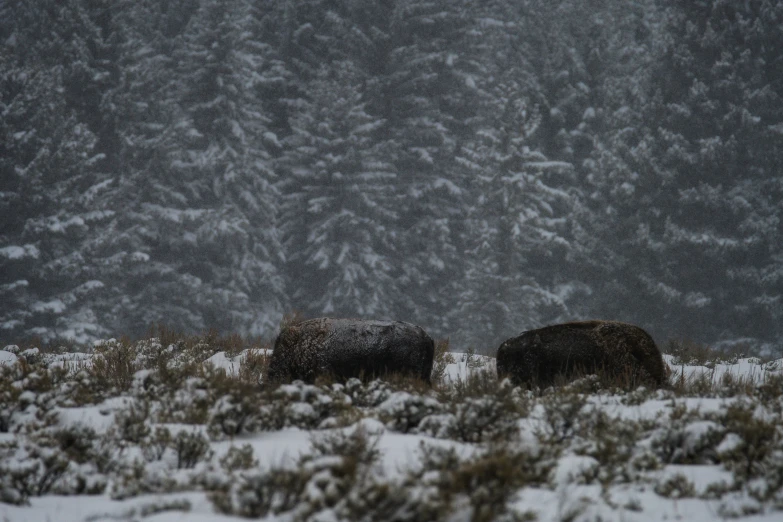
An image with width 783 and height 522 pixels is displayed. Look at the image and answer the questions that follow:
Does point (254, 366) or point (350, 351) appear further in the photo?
point (254, 366)

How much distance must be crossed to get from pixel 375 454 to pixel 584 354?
13.0ft

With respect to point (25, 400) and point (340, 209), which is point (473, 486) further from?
point (340, 209)

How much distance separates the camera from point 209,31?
28703 millimetres

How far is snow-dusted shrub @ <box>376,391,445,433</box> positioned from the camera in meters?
5.37

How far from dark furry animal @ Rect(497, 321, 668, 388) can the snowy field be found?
844mm

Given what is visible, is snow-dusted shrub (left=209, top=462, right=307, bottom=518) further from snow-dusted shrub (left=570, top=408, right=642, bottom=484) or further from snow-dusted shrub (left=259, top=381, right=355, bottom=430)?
snow-dusted shrub (left=570, top=408, right=642, bottom=484)

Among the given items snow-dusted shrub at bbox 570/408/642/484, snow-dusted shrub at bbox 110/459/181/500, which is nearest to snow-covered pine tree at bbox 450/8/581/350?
snow-dusted shrub at bbox 570/408/642/484

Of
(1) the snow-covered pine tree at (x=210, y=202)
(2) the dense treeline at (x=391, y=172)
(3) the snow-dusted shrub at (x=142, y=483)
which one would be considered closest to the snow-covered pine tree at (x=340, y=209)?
(2) the dense treeline at (x=391, y=172)

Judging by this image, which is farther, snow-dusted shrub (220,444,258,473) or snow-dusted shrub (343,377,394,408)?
snow-dusted shrub (343,377,394,408)

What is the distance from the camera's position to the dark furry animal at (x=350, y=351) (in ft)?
25.5

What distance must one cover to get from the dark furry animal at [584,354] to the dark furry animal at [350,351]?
1065 millimetres

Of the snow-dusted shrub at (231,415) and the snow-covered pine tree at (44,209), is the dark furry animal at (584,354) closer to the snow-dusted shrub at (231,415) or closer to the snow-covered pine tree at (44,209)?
the snow-dusted shrub at (231,415)

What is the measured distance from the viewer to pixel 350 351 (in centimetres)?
779

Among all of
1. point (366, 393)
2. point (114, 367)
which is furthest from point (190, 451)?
point (114, 367)
